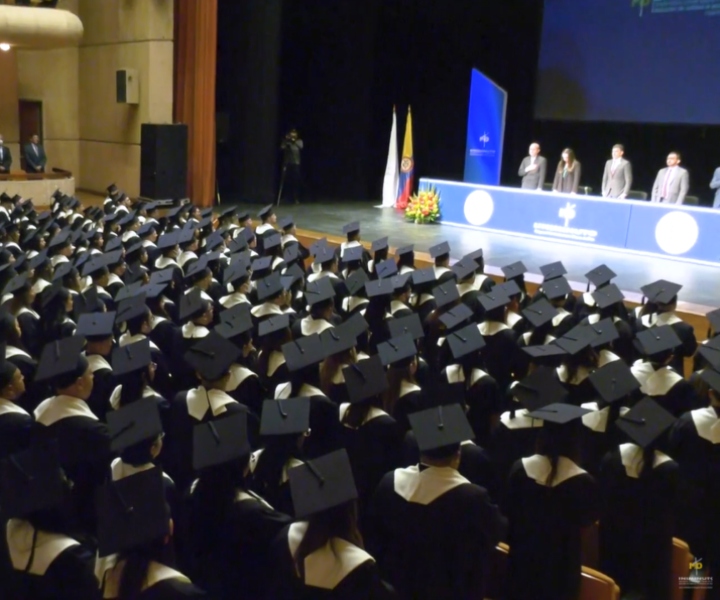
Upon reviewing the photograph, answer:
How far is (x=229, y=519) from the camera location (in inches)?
105

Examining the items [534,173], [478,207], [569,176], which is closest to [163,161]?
[478,207]

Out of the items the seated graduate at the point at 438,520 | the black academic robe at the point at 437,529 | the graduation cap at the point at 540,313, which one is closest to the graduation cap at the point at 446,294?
the graduation cap at the point at 540,313

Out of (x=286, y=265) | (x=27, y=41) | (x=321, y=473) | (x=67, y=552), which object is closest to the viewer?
(x=67, y=552)

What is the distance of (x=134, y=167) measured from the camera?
14.7m

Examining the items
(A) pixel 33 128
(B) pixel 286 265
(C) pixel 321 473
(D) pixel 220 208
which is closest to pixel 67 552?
(C) pixel 321 473

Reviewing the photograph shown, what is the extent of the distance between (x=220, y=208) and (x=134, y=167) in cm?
203

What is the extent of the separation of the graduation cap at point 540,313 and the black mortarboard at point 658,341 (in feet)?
2.52

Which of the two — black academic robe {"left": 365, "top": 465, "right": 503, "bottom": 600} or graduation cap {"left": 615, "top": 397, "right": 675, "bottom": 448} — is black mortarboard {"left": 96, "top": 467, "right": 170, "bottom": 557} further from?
graduation cap {"left": 615, "top": 397, "right": 675, "bottom": 448}

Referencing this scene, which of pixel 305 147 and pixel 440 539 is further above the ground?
pixel 305 147

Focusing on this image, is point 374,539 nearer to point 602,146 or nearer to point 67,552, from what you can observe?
point 67,552

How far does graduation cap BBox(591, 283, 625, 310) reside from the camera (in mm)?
5316

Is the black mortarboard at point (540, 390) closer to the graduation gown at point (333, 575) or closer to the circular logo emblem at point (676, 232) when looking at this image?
the graduation gown at point (333, 575)

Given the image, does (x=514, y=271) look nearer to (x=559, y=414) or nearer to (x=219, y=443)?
(x=559, y=414)

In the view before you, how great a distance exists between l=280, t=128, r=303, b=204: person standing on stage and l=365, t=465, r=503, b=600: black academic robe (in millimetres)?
12610
